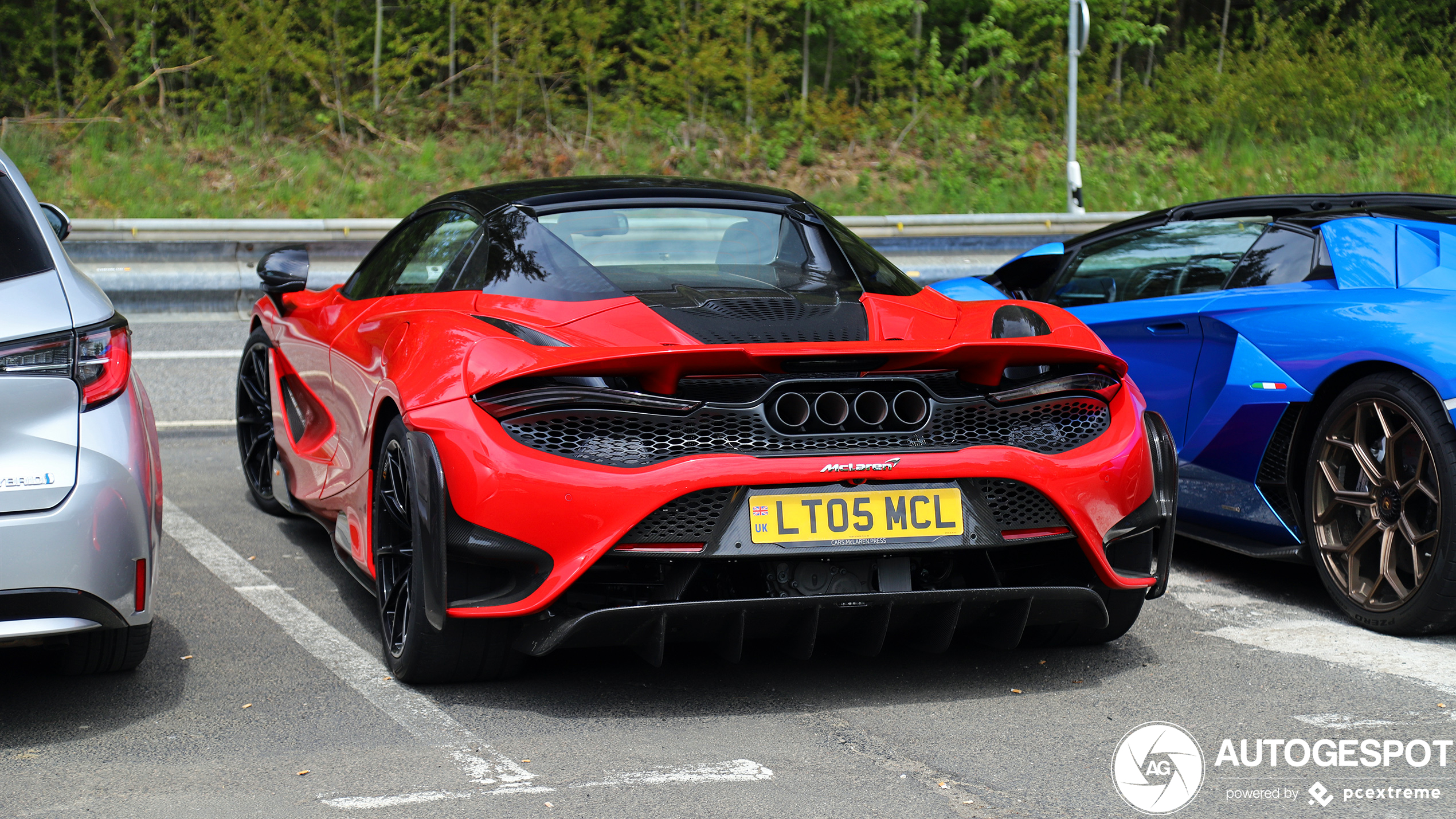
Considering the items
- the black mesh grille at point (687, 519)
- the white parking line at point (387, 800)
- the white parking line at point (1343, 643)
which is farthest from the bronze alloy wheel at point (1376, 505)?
the white parking line at point (387, 800)

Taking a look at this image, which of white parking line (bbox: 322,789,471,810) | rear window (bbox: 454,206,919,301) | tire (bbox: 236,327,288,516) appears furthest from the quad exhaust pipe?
tire (bbox: 236,327,288,516)

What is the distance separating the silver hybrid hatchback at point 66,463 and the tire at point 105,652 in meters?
0.14

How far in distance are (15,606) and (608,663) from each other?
1523mm

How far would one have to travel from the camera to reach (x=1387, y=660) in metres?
3.89

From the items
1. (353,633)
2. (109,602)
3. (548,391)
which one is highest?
(548,391)

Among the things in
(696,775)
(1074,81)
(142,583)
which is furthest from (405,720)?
(1074,81)

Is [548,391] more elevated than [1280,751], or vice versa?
[548,391]

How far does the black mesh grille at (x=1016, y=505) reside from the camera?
11.2 ft

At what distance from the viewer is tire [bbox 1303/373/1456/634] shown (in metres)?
3.93

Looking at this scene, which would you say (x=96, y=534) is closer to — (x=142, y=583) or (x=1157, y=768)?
(x=142, y=583)

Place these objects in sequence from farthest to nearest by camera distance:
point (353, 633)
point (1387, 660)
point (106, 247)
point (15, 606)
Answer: point (106, 247)
point (353, 633)
point (1387, 660)
point (15, 606)

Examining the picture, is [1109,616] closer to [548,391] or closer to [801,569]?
[801,569]

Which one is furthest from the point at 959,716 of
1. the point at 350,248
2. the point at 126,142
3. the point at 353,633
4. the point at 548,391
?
the point at 126,142

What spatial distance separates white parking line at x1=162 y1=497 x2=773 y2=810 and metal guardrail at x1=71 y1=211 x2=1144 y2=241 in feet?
21.7
